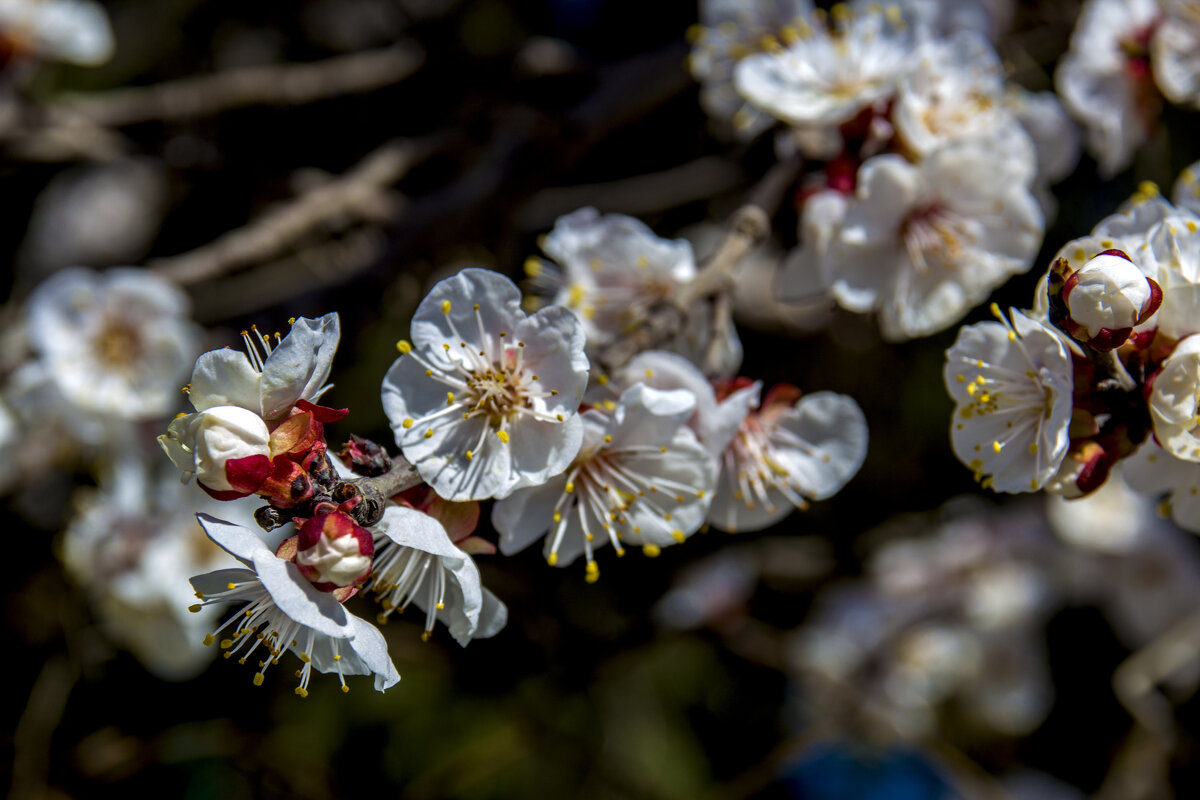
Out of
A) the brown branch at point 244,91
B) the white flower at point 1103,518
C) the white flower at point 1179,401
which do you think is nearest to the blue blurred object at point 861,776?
the white flower at point 1103,518

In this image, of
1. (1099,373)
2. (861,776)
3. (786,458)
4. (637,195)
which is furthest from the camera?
(861,776)

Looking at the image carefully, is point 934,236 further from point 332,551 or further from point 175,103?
point 175,103

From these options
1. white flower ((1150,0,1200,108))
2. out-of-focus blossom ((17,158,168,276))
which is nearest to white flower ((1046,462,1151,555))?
white flower ((1150,0,1200,108))

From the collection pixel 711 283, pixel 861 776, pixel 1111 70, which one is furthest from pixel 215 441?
pixel 861 776

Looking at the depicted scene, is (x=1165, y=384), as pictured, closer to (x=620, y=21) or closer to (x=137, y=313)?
(x=137, y=313)

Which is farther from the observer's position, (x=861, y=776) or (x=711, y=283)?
(x=861, y=776)

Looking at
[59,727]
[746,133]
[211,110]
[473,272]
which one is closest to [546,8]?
[211,110]

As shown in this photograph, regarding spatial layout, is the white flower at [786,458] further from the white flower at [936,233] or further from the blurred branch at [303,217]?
the blurred branch at [303,217]
